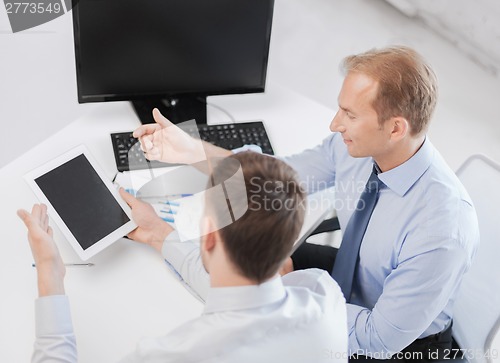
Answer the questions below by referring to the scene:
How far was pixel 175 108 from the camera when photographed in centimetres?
194

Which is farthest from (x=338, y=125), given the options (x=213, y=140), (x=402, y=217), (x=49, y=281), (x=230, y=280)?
(x=49, y=281)

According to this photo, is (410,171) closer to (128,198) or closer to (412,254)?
(412,254)

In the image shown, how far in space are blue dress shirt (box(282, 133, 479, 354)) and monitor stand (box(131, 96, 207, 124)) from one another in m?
0.53

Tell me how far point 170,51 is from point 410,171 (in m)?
0.75

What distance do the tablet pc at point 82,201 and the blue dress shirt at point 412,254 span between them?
63 cm

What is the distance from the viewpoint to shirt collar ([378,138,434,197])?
1578 millimetres

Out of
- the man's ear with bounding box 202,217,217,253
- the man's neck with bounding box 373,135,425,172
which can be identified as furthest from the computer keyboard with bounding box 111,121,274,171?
the man's ear with bounding box 202,217,217,253

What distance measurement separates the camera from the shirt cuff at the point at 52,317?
1.32 meters

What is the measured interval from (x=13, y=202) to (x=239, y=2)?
82 cm

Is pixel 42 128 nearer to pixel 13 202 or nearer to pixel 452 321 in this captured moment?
pixel 13 202

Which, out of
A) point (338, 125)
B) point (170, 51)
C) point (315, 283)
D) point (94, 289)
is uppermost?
point (170, 51)

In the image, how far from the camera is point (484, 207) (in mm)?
1696

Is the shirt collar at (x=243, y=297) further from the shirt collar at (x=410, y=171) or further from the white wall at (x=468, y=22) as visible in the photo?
the white wall at (x=468, y=22)

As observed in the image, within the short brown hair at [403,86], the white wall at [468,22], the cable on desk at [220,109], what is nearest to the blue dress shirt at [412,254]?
the short brown hair at [403,86]
